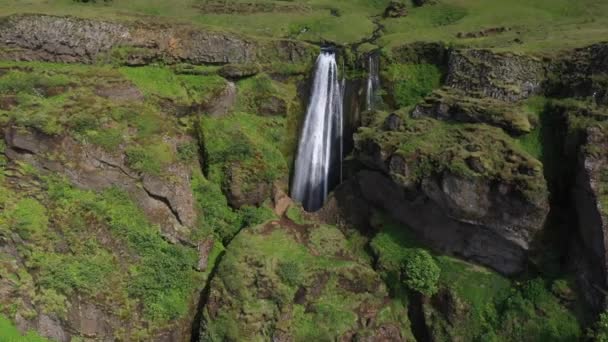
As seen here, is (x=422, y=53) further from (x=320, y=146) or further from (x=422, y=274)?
(x=422, y=274)

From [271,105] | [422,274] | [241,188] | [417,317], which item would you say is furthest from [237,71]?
[417,317]

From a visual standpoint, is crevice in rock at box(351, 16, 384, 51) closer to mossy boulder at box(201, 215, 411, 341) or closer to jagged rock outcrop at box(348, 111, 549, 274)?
jagged rock outcrop at box(348, 111, 549, 274)

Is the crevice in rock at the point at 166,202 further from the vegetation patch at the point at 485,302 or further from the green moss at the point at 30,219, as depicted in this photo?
the vegetation patch at the point at 485,302

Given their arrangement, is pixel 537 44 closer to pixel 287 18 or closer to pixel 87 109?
pixel 287 18

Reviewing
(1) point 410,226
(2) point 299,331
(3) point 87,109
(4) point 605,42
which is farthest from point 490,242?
(3) point 87,109

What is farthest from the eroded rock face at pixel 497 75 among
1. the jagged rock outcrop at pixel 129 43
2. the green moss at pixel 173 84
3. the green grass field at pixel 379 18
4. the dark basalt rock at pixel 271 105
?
the green moss at pixel 173 84

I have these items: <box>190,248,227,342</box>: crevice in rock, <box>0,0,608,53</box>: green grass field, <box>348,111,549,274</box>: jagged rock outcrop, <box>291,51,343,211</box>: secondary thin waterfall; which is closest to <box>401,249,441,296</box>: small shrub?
<box>348,111,549,274</box>: jagged rock outcrop
